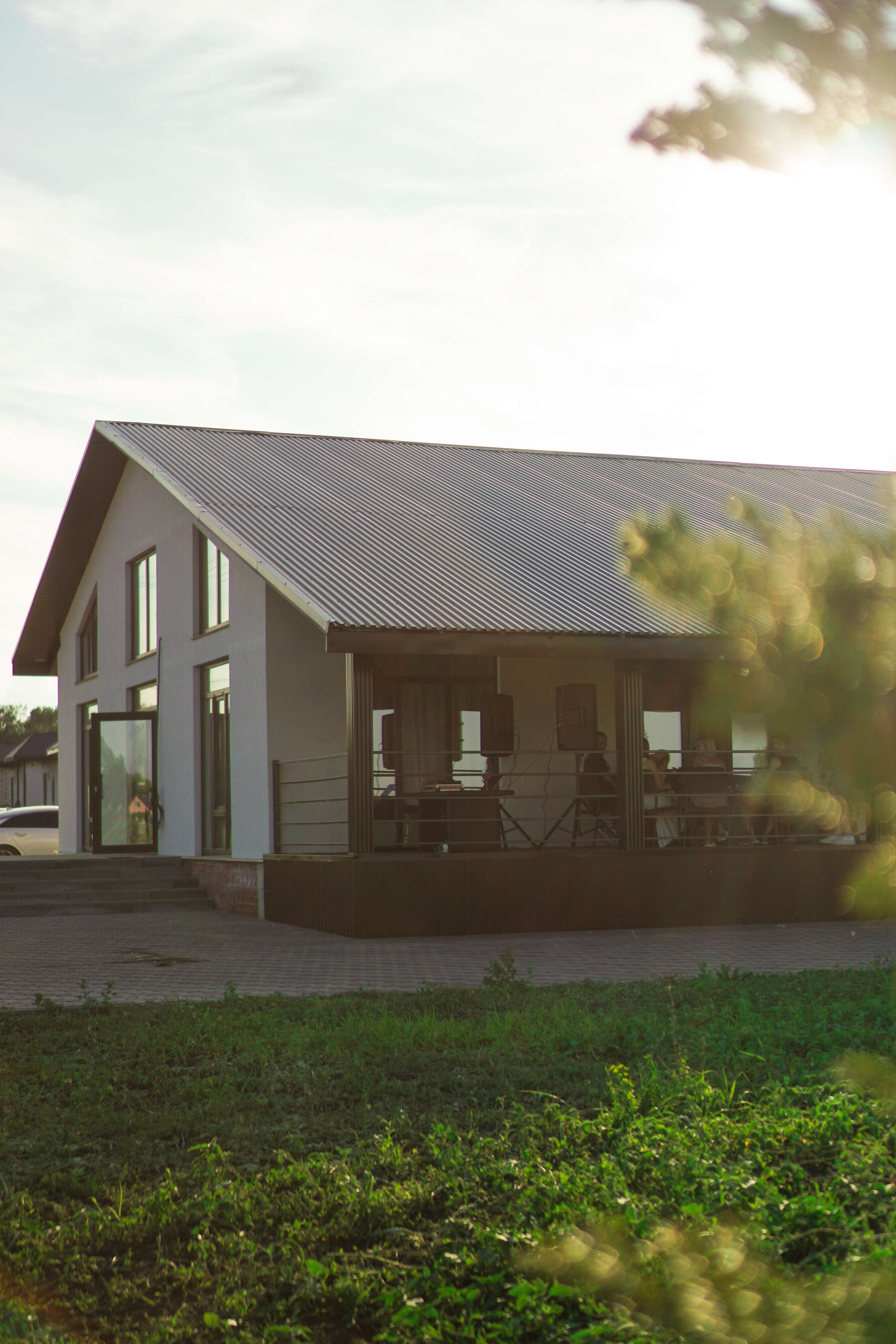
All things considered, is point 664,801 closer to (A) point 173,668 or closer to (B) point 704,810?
(B) point 704,810

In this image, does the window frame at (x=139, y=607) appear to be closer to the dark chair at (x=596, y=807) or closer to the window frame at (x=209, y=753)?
the window frame at (x=209, y=753)

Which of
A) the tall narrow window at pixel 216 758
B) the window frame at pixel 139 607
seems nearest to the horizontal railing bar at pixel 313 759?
the tall narrow window at pixel 216 758

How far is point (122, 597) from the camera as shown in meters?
22.6

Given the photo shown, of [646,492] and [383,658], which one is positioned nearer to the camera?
[383,658]

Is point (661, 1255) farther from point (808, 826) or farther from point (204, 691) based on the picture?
point (204, 691)

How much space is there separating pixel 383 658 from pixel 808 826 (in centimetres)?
1386

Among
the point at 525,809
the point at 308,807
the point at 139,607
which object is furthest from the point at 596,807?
the point at 139,607

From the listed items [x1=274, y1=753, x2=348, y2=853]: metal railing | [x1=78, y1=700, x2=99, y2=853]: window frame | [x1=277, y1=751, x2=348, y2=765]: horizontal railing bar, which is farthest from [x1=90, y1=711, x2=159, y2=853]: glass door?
[x1=277, y1=751, x2=348, y2=765]: horizontal railing bar

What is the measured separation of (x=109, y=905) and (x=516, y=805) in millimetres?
5326

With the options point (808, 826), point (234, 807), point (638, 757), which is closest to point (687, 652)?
point (638, 757)

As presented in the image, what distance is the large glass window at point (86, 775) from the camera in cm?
2447

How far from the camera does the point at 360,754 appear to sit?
44.8 ft

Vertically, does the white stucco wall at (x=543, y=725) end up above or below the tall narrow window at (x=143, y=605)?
below

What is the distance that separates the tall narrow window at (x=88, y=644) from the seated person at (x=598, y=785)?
11.5 meters
